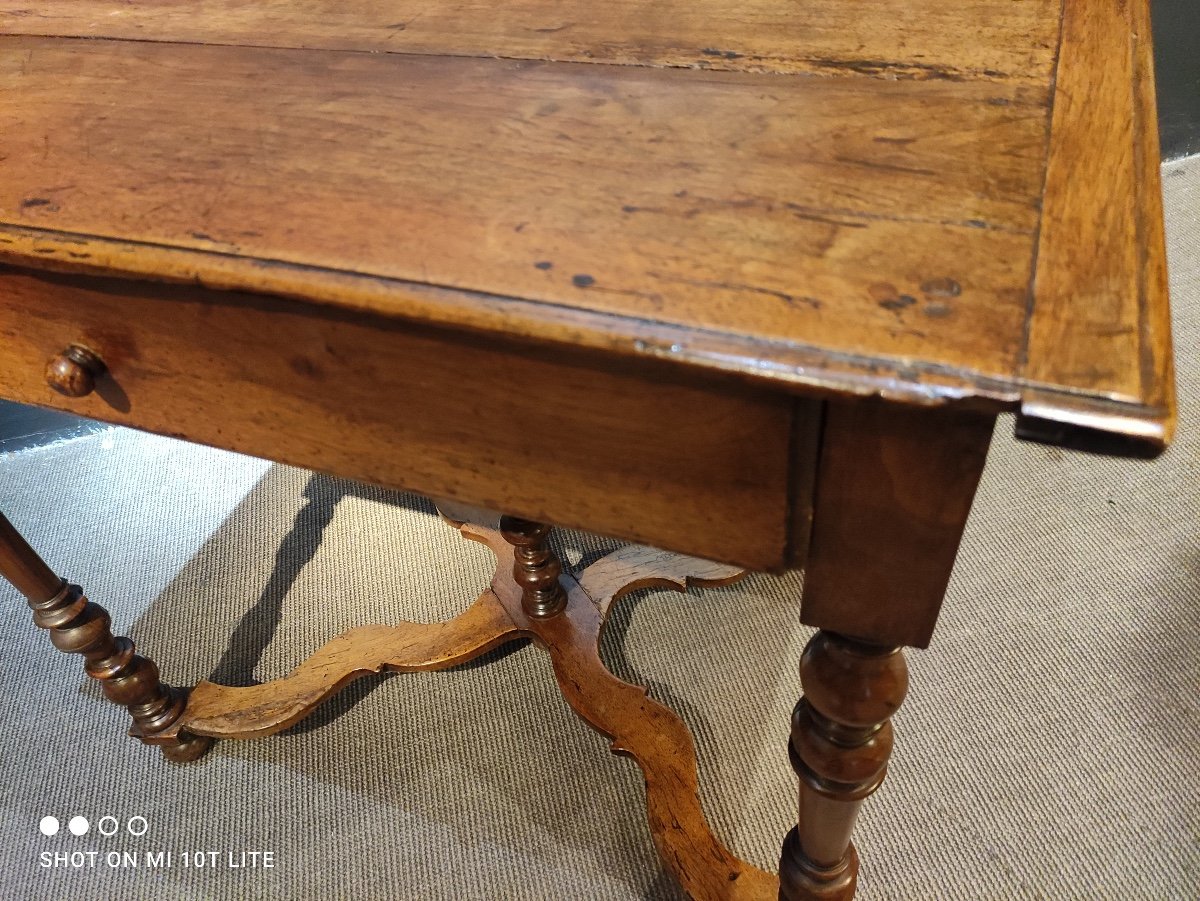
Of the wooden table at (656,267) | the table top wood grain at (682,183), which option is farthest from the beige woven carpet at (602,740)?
the table top wood grain at (682,183)

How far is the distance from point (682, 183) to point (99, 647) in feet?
2.68

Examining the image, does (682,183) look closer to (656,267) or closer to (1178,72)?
(656,267)

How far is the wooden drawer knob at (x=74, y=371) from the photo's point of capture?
0.53m

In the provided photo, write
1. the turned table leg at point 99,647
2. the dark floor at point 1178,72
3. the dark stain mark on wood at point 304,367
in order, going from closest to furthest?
the dark stain mark on wood at point 304,367
the turned table leg at point 99,647
the dark floor at point 1178,72

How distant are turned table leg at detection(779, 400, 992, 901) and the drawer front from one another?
0.06 ft

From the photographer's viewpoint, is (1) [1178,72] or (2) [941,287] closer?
(2) [941,287]

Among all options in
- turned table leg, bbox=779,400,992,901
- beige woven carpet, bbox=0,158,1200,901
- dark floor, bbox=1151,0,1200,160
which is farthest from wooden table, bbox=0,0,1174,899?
dark floor, bbox=1151,0,1200,160

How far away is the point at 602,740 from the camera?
39.8 inches

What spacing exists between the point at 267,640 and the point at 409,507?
26 centimetres

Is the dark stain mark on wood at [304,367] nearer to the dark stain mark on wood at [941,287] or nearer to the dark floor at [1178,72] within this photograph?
the dark stain mark on wood at [941,287]

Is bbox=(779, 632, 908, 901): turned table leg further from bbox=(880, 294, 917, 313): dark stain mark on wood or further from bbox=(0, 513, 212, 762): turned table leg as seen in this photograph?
bbox=(0, 513, 212, 762): turned table leg

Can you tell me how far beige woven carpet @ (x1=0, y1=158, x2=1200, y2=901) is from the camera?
0.89 metres

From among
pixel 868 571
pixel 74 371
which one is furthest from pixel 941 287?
pixel 74 371

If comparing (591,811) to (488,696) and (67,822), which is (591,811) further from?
(67,822)
